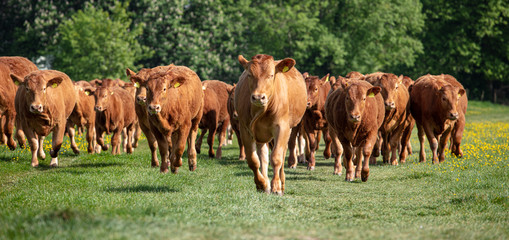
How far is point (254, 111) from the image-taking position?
9125 mm

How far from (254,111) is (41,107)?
5.72 meters

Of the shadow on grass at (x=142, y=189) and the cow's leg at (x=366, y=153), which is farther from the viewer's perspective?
the cow's leg at (x=366, y=153)

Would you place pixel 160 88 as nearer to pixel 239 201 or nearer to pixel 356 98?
pixel 239 201

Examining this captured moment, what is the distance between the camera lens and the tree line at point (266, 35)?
38125 mm

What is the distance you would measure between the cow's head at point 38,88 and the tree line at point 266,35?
76.4 feet

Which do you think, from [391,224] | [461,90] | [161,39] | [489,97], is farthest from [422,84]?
[489,97]

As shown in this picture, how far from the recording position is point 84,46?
36656 millimetres

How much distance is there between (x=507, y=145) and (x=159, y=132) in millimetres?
10905

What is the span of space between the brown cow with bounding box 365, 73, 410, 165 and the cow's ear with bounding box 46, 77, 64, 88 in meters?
7.71

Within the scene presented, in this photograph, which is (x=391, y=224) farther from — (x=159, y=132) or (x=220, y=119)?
(x=220, y=119)

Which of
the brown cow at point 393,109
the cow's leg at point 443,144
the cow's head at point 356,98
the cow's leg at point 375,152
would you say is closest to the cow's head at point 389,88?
the brown cow at point 393,109

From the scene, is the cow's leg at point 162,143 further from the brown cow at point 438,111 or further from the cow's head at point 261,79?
the brown cow at point 438,111

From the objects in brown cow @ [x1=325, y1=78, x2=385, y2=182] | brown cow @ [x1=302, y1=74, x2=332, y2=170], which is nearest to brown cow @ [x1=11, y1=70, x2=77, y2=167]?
brown cow @ [x1=302, y1=74, x2=332, y2=170]


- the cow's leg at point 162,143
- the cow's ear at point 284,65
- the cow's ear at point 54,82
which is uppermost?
the cow's ear at point 284,65
